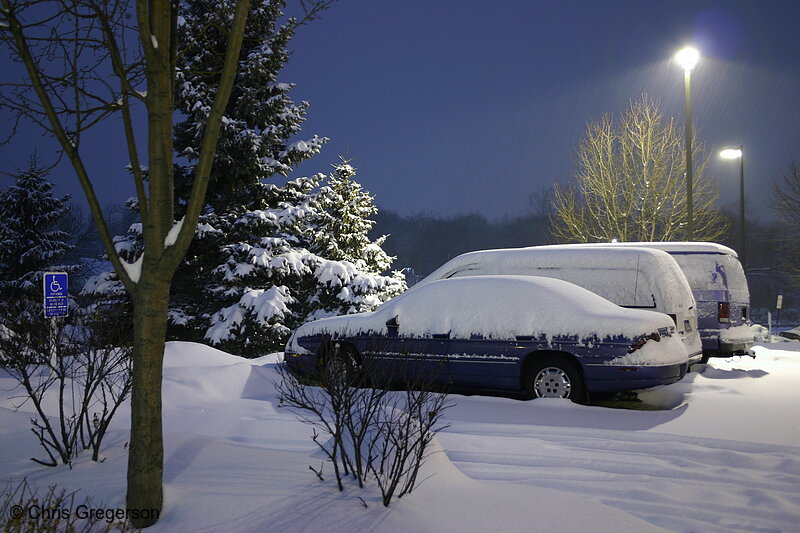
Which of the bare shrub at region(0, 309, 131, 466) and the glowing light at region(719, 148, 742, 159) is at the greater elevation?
the glowing light at region(719, 148, 742, 159)

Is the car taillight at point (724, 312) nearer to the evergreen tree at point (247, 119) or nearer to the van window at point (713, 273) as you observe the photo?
the van window at point (713, 273)

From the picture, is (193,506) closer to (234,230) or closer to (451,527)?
(451,527)

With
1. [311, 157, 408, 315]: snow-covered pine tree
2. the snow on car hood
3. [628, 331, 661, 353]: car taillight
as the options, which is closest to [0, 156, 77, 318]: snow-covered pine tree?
[311, 157, 408, 315]: snow-covered pine tree

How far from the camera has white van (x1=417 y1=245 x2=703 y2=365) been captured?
866 centimetres

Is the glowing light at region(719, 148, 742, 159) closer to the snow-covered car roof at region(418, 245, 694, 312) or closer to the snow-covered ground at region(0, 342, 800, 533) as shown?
the snow-covered car roof at region(418, 245, 694, 312)

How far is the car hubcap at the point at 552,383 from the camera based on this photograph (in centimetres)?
754

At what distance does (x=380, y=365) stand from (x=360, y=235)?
58.2 feet

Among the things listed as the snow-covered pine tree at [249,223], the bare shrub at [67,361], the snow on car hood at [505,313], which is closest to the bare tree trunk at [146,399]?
the bare shrub at [67,361]

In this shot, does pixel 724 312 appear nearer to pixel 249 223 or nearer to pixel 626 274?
pixel 626 274

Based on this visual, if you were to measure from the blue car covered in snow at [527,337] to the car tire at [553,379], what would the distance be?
0.01m

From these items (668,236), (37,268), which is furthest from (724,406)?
(37,268)

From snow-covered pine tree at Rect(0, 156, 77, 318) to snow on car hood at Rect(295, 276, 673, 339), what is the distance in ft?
75.1

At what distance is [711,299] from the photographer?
10.7 metres

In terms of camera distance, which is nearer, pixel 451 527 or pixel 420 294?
pixel 451 527
